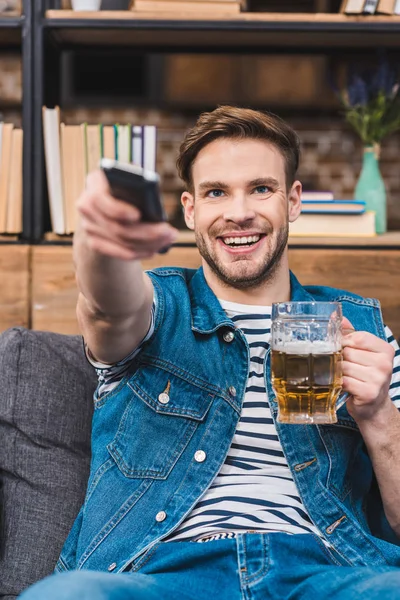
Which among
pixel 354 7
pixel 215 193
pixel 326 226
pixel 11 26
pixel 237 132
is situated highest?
pixel 354 7

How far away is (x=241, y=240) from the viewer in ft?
5.65

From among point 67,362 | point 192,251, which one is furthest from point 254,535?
point 192,251

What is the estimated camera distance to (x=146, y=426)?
1.61 metres

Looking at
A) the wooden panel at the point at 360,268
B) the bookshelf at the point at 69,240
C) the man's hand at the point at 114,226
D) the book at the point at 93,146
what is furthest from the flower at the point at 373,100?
the man's hand at the point at 114,226

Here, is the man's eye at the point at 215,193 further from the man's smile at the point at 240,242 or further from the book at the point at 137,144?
the book at the point at 137,144

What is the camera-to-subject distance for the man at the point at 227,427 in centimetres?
141

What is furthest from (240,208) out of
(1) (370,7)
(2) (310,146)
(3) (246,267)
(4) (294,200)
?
(2) (310,146)

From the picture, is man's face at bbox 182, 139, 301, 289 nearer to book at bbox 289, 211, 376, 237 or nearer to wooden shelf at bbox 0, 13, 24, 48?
book at bbox 289, 211, 376, 237

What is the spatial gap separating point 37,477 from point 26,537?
130mm

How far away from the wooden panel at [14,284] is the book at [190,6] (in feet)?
2.35

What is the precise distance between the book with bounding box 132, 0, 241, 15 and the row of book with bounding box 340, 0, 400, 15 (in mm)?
292

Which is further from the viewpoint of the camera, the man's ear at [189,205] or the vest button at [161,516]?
the man's ear at [189,205]

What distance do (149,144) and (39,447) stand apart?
86cm

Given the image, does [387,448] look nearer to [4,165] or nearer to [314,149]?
[4,165]
